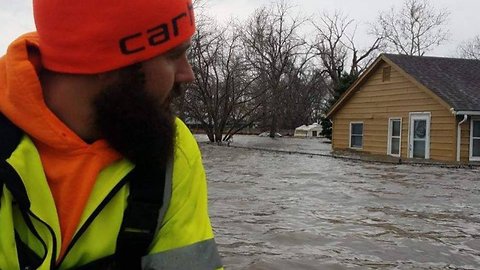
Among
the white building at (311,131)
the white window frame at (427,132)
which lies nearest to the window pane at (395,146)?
the white window frame at (427,132)

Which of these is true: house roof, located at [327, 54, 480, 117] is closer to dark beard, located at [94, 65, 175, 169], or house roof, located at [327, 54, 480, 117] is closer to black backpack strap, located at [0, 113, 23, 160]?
dark beard, located at [94, 65, 175, 169]

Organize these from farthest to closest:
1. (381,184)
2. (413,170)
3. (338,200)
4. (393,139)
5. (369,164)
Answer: (393,139)
(369,164)
(413,170)
(381,184)
(338,200)

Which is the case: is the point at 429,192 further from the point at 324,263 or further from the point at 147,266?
the point at 147,266

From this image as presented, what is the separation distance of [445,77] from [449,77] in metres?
0.19

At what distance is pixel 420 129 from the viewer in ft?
61.8

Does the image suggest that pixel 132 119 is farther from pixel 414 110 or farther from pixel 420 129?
pixel 414 110

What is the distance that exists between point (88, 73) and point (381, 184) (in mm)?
9967

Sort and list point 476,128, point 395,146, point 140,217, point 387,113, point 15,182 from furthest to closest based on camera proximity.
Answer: point 387,113, point 395,146, point 476,128, point 140,217, point 15,182

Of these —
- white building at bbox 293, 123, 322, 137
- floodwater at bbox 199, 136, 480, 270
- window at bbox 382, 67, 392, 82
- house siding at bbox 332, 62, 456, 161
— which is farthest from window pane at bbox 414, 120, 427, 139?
white building at bbox 293, 123, 322, 137

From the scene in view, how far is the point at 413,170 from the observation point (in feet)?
45.3

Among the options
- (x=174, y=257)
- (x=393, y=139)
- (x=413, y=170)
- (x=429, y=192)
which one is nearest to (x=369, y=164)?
(x=413, y=170)

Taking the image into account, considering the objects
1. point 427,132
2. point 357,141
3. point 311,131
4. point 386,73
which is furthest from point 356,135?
point 311,131

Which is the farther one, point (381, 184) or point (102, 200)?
point (381, 184)

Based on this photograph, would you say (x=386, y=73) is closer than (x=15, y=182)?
No
